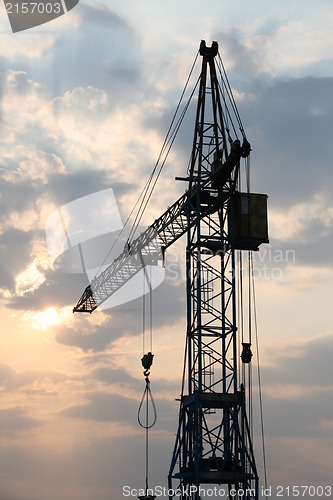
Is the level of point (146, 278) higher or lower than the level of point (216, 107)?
lower

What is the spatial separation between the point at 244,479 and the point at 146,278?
86.7ft

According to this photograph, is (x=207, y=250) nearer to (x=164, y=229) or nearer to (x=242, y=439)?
(x=164, y=229)

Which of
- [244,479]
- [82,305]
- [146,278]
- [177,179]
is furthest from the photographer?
[82,305]

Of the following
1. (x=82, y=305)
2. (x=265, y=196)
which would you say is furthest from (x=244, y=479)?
(x=82, y=305)

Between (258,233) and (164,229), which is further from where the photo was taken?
(164,229)

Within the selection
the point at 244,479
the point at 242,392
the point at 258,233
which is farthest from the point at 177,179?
the point at 244,479

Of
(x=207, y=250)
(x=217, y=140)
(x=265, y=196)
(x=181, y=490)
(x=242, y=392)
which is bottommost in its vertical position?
(x=181, y=490)

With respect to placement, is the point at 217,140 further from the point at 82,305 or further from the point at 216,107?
the point at 82,305

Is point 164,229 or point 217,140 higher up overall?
point 217,140

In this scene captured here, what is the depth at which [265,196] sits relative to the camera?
58.7 meters

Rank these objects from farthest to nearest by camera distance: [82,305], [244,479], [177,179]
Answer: [82,305] < [177,179] < [244,479]

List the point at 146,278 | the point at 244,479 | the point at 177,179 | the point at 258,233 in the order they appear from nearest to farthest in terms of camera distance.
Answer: the point at 244,479 → the point at 258,233 → the point at 177,179 → the point at 146,278

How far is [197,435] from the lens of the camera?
54.0 m

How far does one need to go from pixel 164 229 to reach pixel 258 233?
33.1 ft
